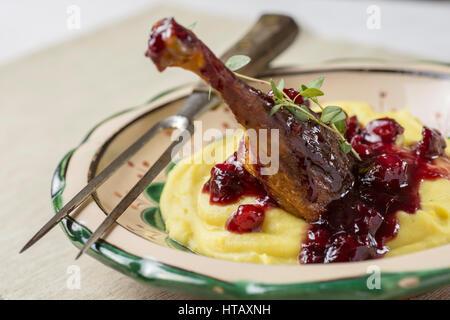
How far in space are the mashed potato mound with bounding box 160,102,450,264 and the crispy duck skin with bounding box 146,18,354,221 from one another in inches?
4.9

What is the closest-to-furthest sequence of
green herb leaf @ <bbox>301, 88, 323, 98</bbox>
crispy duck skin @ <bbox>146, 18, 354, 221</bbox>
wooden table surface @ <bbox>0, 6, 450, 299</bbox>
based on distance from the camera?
crispy duck skin @ <bbox>146, 18, 354, 221</bbox>, green herb leaf @ <bbox>301, 88, 323, 98</bbox>, wooden table surface @ <bbox>0, 6, 450, 299</bbox>

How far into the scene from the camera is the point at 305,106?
2709mm

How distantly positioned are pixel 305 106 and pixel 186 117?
41.5 inches

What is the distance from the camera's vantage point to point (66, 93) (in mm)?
5254

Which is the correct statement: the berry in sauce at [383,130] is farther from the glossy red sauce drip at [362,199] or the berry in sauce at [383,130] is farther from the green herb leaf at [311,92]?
the green herb leaf at [311,92]

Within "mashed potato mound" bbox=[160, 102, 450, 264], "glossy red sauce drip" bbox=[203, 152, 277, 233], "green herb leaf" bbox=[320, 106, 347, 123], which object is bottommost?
"mashed potato mound" bbox=[160, 102, 450, 264]

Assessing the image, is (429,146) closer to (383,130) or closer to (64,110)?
(383,130)

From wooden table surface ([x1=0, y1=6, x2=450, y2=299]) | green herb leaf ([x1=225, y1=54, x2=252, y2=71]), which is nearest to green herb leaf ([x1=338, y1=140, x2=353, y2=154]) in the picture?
green herb leaf ([x1=225, y1=54, x2=252, y2=71])

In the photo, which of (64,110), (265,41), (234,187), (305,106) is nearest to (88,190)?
(234,187)

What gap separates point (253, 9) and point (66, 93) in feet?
11.2

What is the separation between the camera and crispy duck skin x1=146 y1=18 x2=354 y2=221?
2357 mm

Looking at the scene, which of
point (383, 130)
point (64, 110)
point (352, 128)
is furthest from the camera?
point (64, 110)

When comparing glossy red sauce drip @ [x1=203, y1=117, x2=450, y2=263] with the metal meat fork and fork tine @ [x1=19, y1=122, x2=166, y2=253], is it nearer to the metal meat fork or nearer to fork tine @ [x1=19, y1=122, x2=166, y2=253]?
the metal meat fork

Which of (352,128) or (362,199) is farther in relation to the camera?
(352,128)
